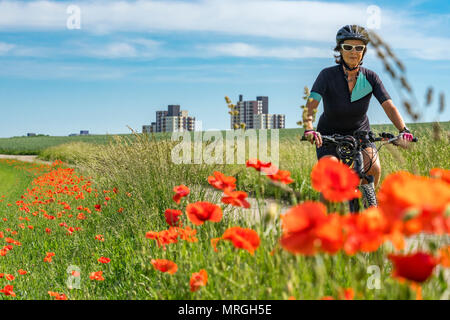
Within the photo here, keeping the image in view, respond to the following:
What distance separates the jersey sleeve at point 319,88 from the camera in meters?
3.98

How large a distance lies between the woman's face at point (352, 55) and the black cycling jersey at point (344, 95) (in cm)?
13

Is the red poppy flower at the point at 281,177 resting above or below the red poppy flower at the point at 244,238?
above

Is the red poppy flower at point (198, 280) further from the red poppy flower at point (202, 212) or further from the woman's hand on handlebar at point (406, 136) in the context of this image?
the woman's hand on handlebar at point (406, 136)

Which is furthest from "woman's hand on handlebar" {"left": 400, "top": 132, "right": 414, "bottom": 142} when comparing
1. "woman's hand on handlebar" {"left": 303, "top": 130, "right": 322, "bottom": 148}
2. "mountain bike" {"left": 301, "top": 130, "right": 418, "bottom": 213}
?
"woman's hand on handlebar" {"left": 303, "top": 130, "right": 322, "bottom": 148}

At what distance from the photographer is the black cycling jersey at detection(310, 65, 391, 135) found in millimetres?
4055

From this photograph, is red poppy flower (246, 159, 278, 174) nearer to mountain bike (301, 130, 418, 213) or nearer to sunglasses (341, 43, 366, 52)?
mountain bike (301, 130, 418, 213)

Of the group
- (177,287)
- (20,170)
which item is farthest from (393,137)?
(20,170)

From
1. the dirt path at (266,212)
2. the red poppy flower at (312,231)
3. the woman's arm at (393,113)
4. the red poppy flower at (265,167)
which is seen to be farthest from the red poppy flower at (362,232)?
the woman's arm at (393,113)

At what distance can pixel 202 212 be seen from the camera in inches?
83.5

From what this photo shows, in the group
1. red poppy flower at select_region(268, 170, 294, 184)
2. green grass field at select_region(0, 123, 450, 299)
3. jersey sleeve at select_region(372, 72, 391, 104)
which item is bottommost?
green grass field at select_region(0, 123, 450, 299)
